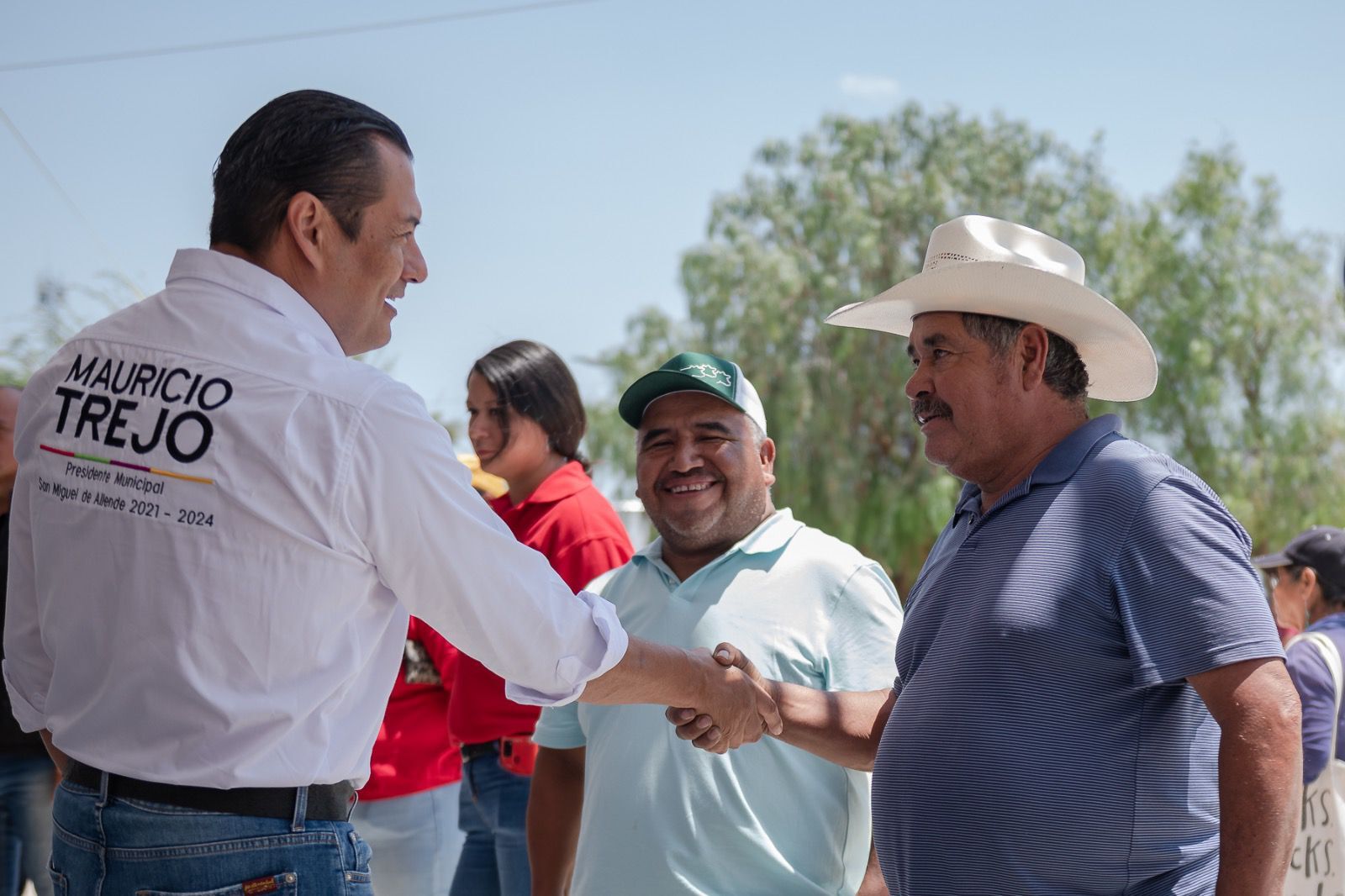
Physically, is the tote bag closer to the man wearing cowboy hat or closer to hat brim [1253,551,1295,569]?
hat brim [1253,551,1295,569]

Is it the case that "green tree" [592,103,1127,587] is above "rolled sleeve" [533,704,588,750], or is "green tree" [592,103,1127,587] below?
above

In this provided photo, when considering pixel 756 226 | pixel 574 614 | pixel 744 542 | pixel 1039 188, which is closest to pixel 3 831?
pixel 744 542

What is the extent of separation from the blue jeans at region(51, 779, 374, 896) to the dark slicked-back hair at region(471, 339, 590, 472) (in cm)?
282

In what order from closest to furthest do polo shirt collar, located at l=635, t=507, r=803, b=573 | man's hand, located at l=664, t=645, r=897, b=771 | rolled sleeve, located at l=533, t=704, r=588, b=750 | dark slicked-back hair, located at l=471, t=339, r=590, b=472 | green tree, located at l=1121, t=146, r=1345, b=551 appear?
man's hand, located at l=664, t=645, r=897, b=771, polo shirt collar, located at l=635, t=507, r=803, b=573, rolled sleeve, located at l=533, t=704, r=588, b=750, dark slicked-back hair, located at l=471, t=339, r=590, b=472, green tree, located at l=1121, t=146, r=1345, b=551

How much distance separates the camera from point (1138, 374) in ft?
9.64

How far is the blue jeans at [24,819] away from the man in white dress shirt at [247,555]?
2.86 m

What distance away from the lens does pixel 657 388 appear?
11.7 feet

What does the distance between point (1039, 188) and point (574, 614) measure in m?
23.4

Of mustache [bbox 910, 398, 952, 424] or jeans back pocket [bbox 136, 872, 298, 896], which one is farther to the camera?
mustache [bbox 910, 398, 952, 424]

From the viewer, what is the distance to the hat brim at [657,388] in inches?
137

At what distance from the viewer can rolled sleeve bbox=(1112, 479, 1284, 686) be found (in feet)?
7.09

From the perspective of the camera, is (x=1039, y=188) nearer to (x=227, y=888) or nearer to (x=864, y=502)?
(x=864, y=502)

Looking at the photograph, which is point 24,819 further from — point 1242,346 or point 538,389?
point 1242,346

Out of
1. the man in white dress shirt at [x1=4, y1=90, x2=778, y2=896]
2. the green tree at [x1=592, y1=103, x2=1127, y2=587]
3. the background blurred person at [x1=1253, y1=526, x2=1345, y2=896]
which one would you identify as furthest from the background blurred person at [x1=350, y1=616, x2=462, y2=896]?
the green tree at [x1=592, y1=103, x2=1127, y2=587]
